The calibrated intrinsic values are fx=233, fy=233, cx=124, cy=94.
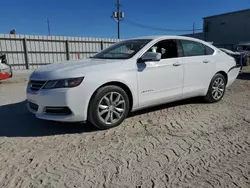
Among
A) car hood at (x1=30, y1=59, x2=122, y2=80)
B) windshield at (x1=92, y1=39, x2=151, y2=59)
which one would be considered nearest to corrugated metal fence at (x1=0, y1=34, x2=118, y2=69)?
windshield at (x1=92, y1=39, x2=151, y2=59)

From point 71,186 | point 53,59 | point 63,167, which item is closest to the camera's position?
point 71,186

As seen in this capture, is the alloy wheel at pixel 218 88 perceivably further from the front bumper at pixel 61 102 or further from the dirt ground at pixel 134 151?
the front bumper at pixel 61 102

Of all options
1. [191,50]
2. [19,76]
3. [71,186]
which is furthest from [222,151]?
[19,76]

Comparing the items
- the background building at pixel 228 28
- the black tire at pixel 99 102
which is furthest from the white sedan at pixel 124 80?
the background building at pixel 228 28

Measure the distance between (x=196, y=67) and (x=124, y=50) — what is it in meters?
1.56

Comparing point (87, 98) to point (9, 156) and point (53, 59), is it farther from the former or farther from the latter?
point (53, 59)

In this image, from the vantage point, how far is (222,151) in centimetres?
300

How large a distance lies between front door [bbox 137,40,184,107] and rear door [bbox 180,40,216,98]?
18 centimetres

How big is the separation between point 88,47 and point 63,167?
43.6 ft

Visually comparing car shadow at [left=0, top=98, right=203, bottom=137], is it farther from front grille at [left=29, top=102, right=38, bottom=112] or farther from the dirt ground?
front grille at [left=29, top=102, right=38, bottom=112]

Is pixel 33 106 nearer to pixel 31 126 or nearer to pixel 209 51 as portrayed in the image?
pixel 31 126

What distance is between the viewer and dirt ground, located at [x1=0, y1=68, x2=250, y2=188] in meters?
2.41

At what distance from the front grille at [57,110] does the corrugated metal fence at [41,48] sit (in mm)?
10299

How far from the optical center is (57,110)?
354 cm
